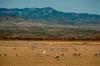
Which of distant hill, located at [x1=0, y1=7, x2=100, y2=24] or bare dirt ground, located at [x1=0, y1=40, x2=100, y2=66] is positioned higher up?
distant hill, located at [x1=0, y1=7, x2=100, y2=24]

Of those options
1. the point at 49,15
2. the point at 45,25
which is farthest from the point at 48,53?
the point at 49,15

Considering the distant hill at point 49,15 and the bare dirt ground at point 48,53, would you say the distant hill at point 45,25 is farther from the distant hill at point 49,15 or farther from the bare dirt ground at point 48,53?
the bare dirt ground at point 48,53

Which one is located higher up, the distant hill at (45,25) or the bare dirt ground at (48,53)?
the distant hill at (45,25)

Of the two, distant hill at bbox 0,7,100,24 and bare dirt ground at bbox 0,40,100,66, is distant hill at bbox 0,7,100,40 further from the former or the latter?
bare dirt ground at bbox 0,40,100,66

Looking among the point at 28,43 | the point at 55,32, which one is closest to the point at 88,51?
the point at 55,32

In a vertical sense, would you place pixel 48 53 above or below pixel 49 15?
below

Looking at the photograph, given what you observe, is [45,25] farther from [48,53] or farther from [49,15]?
[48,53]

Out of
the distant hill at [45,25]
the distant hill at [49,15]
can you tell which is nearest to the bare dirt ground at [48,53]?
the distant hill at [45,25]

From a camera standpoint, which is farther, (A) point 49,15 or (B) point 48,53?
(A) point 49,15

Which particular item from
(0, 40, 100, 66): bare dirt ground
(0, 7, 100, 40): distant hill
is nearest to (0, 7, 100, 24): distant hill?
(0, 7, 100, 40): distant hill
